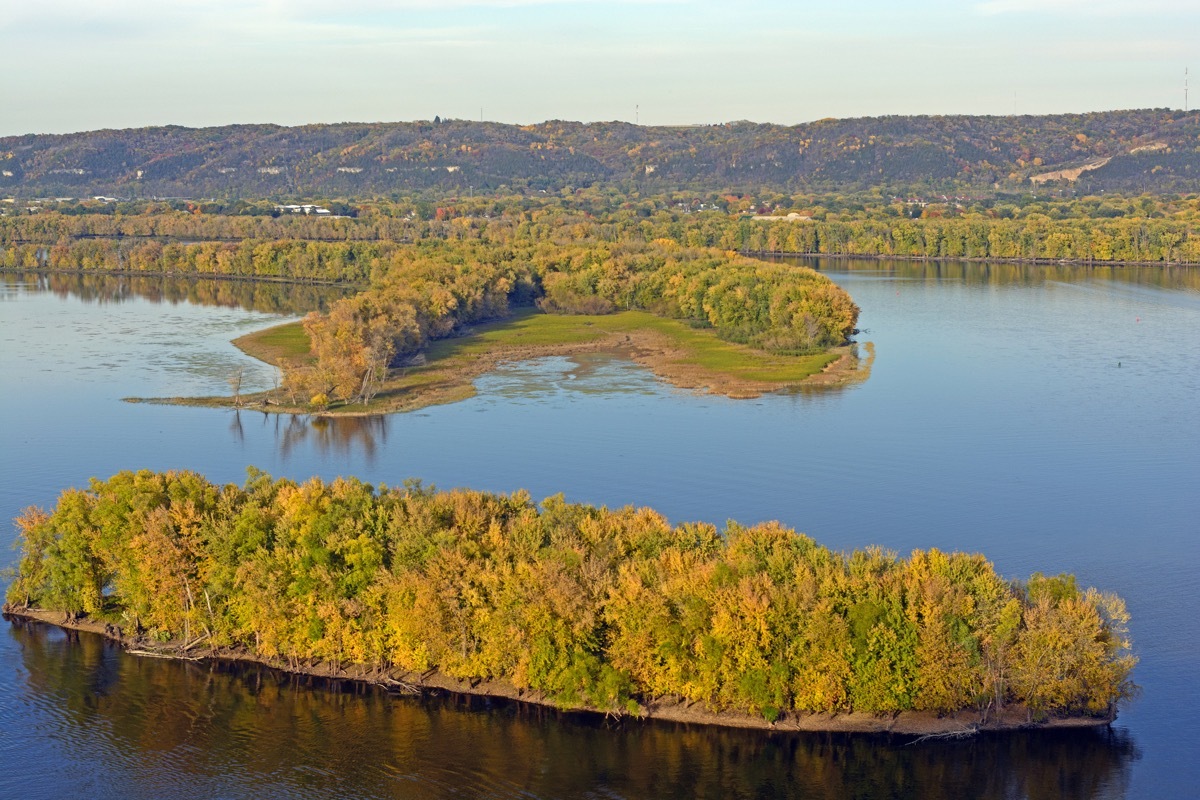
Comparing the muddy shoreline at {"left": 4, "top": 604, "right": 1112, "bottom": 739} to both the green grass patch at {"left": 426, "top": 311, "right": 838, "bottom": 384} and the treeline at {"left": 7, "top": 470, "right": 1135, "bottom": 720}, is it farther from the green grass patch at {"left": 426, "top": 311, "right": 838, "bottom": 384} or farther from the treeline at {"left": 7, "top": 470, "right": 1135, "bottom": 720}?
the green grass patch at {"left": 426, "top": 311, "right": 838, "bottom": 384}

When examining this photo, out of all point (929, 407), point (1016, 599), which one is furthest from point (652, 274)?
point (1016, 599)

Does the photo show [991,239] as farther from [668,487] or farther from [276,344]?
[668,487]

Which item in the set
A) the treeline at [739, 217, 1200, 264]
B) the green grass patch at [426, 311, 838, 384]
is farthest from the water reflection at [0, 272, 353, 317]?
the treeline at [739, 217, 1200, 264]

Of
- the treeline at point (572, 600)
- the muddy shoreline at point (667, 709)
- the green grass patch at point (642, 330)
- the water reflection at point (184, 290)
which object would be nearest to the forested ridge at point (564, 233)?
the water reflection at point (184, 290)

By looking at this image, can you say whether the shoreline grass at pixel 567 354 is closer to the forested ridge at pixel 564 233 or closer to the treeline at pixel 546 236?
the forested ridge at pixel 564 233

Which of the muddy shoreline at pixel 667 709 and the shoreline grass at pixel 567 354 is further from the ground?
the shoreline grass at pixel 567 354

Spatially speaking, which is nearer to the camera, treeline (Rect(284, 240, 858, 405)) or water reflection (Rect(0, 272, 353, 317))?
treeline (Rect(284, 240, 858, 405))

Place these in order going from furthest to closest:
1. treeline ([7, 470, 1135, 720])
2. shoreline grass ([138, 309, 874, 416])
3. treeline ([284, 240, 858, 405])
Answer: treeline ([284, 240, 858, 405]) → shoreline grass ([138, 309, 874, 416]) → treeline ([7, 470, 1135, 720])

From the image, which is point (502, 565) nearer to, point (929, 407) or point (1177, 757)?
point (1177, 757)
